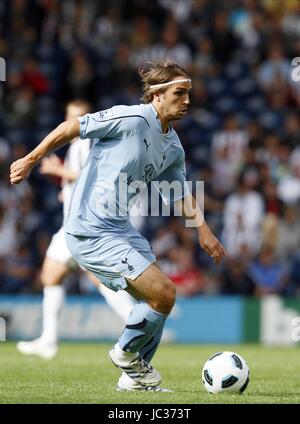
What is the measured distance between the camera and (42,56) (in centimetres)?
2048

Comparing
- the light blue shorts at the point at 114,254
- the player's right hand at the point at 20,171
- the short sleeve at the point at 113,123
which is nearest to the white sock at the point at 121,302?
the light blue shorts at the point at 114,254

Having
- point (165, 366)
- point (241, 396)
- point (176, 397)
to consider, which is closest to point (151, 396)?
point (176, 397)

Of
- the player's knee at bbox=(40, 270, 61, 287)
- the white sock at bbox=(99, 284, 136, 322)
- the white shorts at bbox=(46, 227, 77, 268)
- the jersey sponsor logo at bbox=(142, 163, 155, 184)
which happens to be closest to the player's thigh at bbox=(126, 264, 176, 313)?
the jersey sponsor logo at bbox=(142, 163, 155, 184)

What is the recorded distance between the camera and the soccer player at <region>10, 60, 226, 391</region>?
298 inches

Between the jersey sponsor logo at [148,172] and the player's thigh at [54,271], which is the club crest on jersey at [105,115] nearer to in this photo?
the jersey sponsor logo at [148,172]

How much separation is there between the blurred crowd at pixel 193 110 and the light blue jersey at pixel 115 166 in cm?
899

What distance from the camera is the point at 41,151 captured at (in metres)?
7.29

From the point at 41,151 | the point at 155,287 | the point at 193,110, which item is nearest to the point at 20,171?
the point at 41,151

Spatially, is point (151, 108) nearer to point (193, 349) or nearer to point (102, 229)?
point (102, 229)

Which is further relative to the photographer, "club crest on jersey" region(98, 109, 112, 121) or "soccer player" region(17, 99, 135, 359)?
"soccer player" region(17, 99, 135, 359)

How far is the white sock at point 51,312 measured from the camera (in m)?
11.6

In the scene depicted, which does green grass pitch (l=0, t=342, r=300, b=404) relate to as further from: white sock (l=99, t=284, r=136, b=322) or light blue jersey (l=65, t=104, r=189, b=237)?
→ light blue jersey (l=65, t=104, r=189, b=237)

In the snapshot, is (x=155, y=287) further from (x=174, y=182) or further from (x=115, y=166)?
(x=174, y=182)

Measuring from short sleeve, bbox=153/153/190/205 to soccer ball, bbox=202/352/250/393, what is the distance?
1.38 metres
